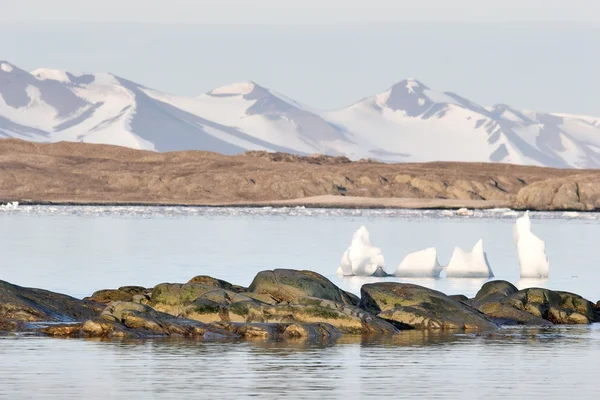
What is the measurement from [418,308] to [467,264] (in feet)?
51.1

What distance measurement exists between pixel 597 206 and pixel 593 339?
132 m

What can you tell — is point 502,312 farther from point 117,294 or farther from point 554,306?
point 117,294

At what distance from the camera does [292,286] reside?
98.6ft

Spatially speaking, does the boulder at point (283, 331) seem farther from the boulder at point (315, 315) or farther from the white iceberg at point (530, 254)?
the white iceberg at point (530, 254)

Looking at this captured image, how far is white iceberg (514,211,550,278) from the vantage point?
4447 centimetres

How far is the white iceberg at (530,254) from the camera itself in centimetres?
4447

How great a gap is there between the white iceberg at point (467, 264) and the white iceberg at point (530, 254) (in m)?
1.20

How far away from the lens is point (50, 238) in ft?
231

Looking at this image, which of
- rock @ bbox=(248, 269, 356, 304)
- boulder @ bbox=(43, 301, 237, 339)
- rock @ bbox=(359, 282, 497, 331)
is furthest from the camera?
rock @ bbox=(248, 269, 356, 304)

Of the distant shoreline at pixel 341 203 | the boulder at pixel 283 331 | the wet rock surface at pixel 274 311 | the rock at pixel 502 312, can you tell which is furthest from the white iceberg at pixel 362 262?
the distant shoreline at pixel 341 203

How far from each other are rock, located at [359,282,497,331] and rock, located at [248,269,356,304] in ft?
2.56

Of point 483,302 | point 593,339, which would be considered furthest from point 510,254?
point 593,339

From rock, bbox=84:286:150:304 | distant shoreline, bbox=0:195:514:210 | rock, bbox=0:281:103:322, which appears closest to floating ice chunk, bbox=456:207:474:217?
distant shoreline, bbox=0:195:514:210

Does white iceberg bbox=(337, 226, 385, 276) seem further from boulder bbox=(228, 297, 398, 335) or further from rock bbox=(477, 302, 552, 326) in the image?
boulder bbox=(228, 297, 398, 335)
